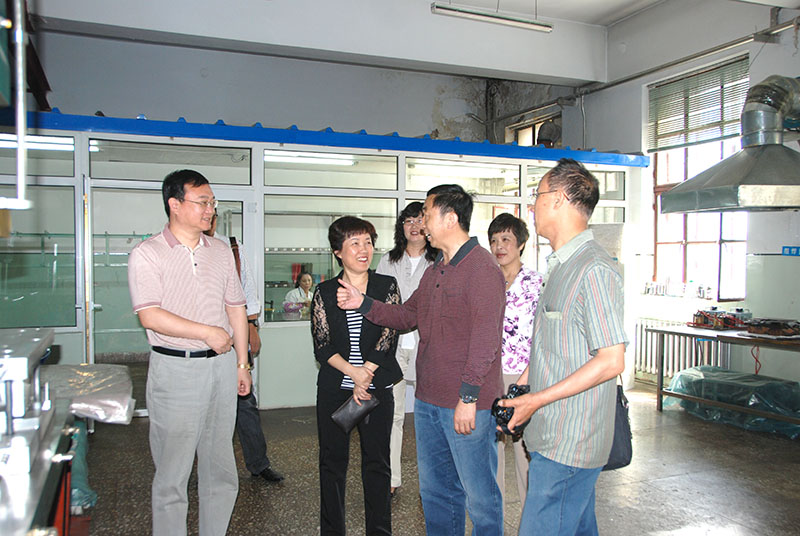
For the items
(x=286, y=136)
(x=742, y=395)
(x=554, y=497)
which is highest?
(x=286, y=136)

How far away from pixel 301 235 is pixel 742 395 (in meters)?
→ 4.33

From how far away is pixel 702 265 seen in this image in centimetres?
725

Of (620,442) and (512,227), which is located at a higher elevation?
(512,227)

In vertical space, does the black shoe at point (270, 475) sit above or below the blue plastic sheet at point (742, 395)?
below

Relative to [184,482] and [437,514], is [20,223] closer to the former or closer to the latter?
[184,482]

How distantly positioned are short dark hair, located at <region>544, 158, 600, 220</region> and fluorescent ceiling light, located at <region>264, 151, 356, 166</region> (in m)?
4.25

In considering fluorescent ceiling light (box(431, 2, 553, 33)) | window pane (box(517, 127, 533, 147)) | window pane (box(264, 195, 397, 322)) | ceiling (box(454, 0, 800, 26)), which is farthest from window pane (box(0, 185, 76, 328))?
window pane (box(517, 127, 533, 147))

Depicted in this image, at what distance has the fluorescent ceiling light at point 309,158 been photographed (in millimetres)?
5883

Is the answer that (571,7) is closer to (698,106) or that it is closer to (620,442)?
(698,106)

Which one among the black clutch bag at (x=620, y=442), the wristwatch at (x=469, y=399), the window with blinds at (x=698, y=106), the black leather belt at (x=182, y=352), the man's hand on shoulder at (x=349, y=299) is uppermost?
the window with blinds at (x=698, y=106)

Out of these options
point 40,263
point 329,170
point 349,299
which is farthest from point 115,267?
point 349,299

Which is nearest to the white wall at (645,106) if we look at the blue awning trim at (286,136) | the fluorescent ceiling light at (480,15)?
the blue awning trim at (286,136)

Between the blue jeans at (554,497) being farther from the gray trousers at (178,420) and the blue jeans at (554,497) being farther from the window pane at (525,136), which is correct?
the window pane at (525,136)

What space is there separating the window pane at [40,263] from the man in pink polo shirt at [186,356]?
130 inches
